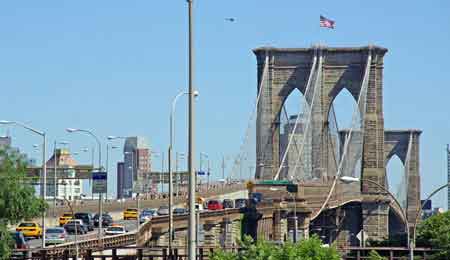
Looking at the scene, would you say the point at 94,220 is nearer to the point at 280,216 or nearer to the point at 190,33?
the point at 280,216

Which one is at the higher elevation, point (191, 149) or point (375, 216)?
point (191, 149)

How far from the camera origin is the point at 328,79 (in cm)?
15850

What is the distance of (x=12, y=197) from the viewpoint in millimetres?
51344

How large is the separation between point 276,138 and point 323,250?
117726 mm

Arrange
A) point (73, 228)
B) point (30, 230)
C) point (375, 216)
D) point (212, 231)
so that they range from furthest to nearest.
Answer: point (375, 216), point (212, 231), point (73, 228), point (30, 230)

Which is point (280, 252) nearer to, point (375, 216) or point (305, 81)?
point (375, 216)

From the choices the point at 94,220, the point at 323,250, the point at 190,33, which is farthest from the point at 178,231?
the point at 190,33

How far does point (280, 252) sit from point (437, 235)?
43.9 m

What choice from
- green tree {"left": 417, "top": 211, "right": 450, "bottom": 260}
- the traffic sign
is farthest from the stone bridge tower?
the traffic sign

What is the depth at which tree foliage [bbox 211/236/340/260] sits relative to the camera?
111ft

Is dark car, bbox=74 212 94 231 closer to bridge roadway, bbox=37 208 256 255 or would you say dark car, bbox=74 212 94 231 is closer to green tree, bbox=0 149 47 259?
bridge roadway, bbox=37 208 256 255

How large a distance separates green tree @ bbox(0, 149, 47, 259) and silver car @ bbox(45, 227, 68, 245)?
22069 mm

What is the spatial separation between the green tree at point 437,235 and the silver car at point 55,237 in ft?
69.5

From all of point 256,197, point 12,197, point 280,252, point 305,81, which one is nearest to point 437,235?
point 12,197
